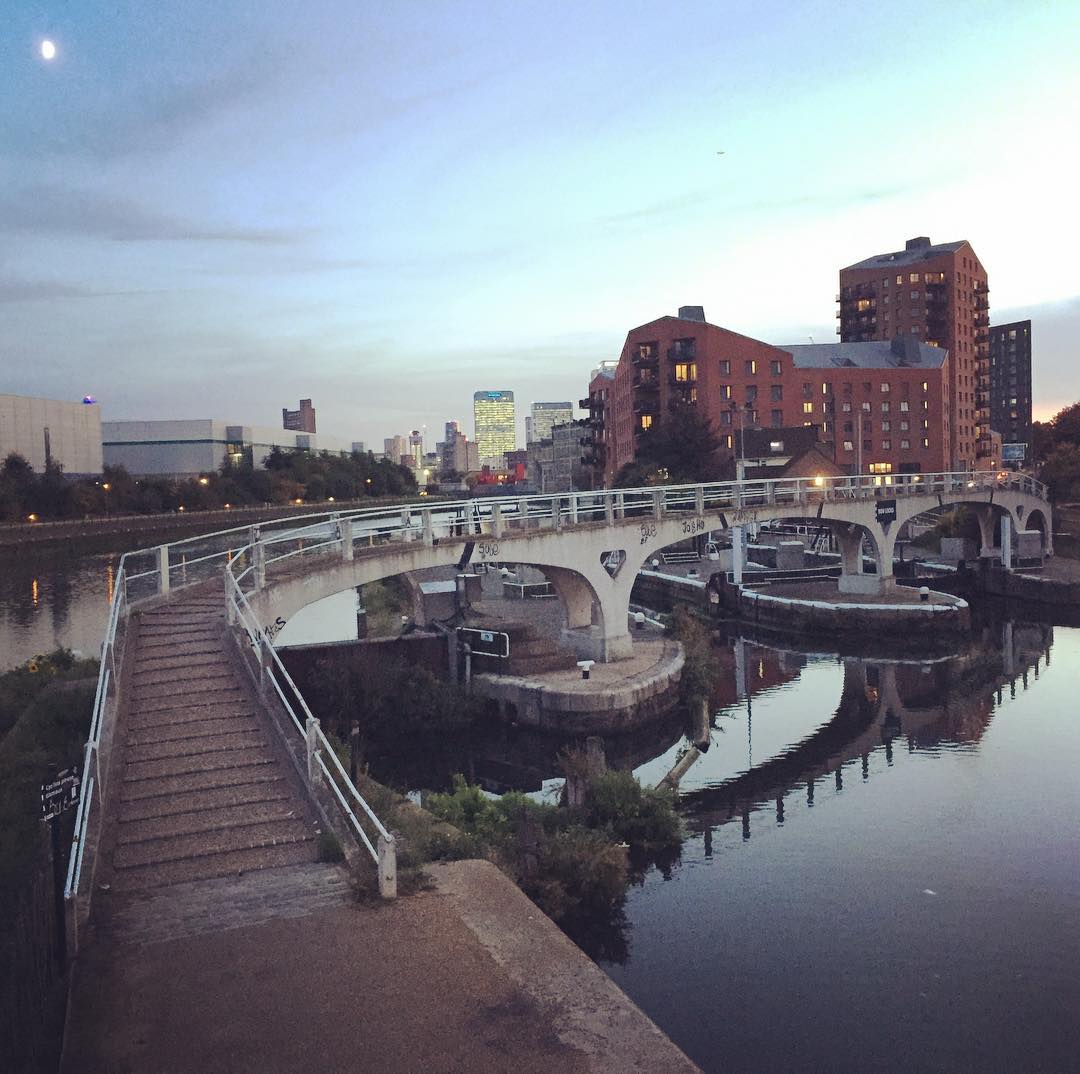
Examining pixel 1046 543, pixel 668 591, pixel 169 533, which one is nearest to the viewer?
pixel 668 591

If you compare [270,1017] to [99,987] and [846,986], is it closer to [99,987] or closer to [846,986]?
[99,987]

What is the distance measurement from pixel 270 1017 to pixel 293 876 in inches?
107

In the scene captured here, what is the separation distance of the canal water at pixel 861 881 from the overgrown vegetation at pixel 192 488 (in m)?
83.9

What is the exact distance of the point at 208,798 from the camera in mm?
11984

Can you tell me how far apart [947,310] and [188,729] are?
125m

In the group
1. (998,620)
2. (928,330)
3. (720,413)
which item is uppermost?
(928,330)

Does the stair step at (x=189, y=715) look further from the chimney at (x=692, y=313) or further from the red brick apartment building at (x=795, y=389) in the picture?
the chimney at (x=692, y=313)

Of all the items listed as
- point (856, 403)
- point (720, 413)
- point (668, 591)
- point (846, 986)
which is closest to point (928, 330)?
point (856, 403)

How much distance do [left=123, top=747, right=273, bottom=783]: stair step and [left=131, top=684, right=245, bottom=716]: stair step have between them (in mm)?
1218

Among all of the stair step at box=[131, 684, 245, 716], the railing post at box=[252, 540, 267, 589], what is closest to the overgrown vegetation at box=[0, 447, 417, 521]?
the railing post at box=[252, 540, 267, 589]

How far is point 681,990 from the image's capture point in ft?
44.9

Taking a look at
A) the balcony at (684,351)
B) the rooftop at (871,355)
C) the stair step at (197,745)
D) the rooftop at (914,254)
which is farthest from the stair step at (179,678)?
the rooftop at (914,254)

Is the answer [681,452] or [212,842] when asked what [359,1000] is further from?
[681,452]

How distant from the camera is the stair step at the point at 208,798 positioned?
11.6 metres
